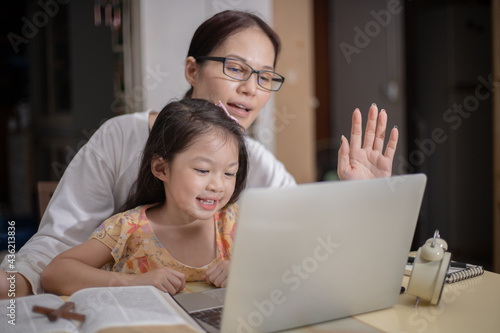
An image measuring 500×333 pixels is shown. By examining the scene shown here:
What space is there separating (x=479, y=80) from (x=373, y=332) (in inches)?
125

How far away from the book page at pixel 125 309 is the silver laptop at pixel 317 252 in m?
0.07

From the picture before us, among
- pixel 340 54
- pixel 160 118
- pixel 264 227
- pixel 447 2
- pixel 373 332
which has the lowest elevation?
pixel 373 332

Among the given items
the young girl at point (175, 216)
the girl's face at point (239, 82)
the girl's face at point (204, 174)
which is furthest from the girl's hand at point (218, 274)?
the girl's face at point (239, 82)

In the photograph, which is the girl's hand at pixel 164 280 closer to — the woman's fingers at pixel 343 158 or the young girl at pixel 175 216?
the young girl at pixel 175 216

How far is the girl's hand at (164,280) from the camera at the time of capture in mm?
948

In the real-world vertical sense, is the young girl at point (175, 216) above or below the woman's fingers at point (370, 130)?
below

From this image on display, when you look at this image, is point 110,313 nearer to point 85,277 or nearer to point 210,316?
point 210,316

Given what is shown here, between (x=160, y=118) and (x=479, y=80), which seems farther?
(x=479, y=80)

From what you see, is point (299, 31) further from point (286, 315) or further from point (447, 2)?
point (286, 315)

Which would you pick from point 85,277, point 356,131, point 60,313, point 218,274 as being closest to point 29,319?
point 60,313

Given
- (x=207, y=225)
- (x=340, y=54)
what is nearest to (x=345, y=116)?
(x=340, y=54)

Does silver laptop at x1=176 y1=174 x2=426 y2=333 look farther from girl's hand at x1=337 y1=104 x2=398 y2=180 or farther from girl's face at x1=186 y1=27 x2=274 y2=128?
girl's face at x1=186 y1=27 x2=274 y2=128

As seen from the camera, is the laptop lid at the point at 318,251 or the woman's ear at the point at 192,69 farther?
the woman's ear at the point at 192,69

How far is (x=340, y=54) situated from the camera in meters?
4.35
